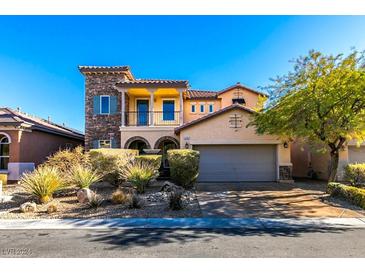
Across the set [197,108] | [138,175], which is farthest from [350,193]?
[197,108]

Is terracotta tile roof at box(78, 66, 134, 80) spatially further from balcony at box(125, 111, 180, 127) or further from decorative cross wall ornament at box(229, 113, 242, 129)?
decorative cross wall ornament at box(229, 113, 242, 129)

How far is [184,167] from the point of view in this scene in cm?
1277

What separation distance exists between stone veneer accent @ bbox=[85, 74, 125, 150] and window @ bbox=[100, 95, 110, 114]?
0.33 metres

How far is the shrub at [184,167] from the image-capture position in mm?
12766

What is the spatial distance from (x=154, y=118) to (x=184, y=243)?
15205 millimetres

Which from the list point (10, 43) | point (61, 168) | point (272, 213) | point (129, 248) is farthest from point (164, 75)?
point (129, 248)

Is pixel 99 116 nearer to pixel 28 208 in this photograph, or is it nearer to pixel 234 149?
pixel 234 149

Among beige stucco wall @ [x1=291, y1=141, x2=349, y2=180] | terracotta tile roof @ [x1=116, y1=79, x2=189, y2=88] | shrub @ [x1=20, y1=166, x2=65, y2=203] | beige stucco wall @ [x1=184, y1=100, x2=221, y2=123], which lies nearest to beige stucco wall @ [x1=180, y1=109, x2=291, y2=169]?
beige stucco wall @ [x1=291, y1=141, x2=349, y2=180]

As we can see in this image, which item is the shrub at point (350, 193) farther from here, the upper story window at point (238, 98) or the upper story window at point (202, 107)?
the upper story window at point (202, 107)

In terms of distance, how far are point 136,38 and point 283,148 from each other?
11.8 meters

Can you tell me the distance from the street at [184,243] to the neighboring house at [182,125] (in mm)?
9800
